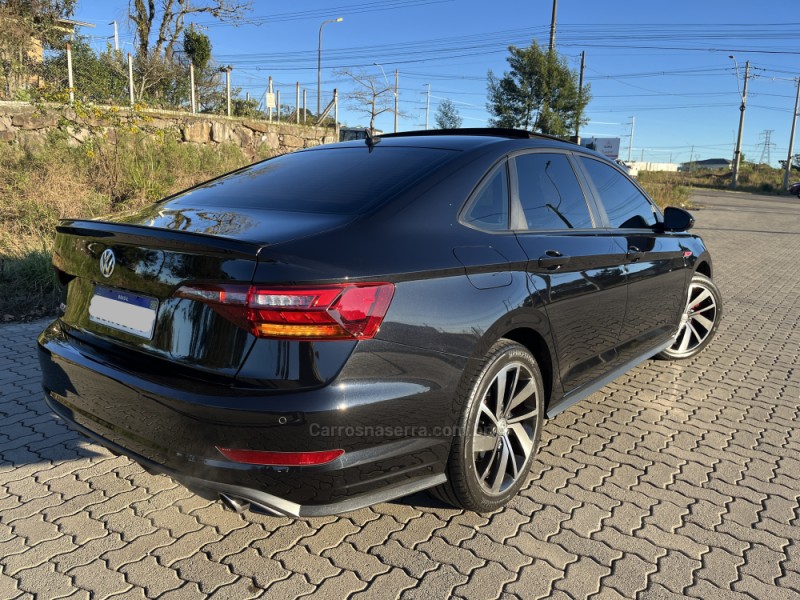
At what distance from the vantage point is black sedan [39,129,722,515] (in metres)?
2.00

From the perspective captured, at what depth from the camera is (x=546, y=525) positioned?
2725mm

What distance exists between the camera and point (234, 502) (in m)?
2.16

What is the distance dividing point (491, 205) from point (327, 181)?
75 cm

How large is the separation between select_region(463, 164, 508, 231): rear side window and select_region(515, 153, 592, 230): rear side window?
0.15 meters

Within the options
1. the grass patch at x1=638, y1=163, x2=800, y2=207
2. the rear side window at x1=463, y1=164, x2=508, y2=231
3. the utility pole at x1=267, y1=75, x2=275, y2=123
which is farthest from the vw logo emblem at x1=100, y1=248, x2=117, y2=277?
the grass patch at x1=638, y1=163, x2=800, y2=207

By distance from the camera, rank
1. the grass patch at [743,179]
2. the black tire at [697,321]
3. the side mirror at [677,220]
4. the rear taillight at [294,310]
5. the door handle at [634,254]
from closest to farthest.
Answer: the rear taillight at [294,310] → the door handle at [634,254] → the side mirror at [677,220] → the black tire at [697,321] → the grass patch at [743,179]

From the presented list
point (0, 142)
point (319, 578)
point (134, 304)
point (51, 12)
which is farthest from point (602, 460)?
point (51, 12)

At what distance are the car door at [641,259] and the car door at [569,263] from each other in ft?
0.55

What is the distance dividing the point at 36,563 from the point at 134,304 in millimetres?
1071

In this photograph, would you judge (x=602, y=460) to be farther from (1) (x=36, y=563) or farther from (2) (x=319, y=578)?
(1) (x=36, y=563)

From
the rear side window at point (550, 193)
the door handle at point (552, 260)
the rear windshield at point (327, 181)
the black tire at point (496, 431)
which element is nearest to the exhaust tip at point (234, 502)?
the black tire at point (496, 431)

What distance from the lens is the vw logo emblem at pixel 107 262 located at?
235 cm

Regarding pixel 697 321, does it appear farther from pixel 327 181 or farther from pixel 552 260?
pixel 327 181

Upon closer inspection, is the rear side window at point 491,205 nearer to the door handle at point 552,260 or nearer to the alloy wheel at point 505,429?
the door handle at point 552,260
